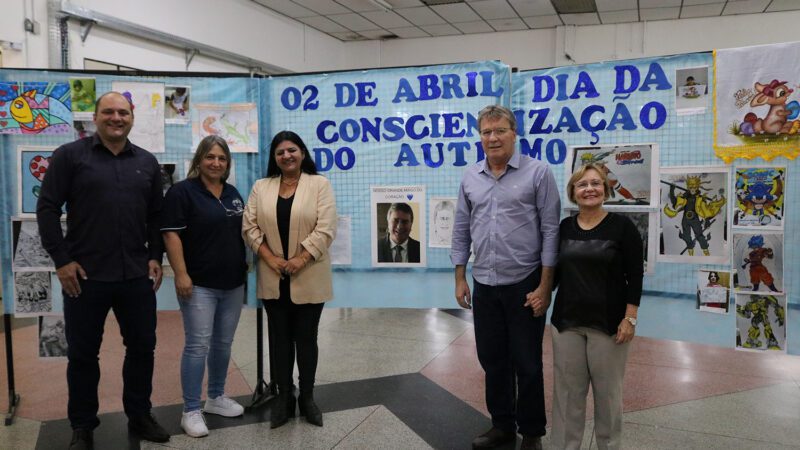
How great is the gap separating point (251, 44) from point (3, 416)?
19.3 feet

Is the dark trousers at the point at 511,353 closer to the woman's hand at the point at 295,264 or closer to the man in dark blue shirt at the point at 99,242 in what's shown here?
the woman's hand at the point at 295,264

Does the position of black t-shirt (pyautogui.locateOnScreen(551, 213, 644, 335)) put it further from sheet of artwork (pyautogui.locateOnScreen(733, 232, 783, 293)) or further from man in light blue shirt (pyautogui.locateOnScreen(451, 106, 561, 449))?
sheet of artwork (pyautogui.locateOnScreen(733, 232, 783, 293))

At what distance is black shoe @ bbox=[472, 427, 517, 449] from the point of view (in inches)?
93.7

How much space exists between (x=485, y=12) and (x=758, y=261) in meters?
6.64

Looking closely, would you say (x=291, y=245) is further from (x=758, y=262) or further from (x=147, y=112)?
(x=758, y=262)

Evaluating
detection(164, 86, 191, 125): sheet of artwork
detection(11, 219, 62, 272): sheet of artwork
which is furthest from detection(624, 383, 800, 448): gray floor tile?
detection(11, 219, 62, 272): sheet of artwork

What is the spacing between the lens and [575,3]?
24.6ft

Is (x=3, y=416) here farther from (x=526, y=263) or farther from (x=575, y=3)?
(x=575, y=3)

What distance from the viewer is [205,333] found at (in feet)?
8.36

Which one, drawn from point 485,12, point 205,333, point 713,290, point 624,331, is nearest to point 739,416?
point 713,290

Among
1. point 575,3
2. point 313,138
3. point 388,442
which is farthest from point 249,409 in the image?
point 575,3

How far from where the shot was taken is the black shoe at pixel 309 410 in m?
2.65

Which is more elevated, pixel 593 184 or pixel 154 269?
pixel 593 184

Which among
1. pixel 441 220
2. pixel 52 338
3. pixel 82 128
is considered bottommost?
pixel 52 338
